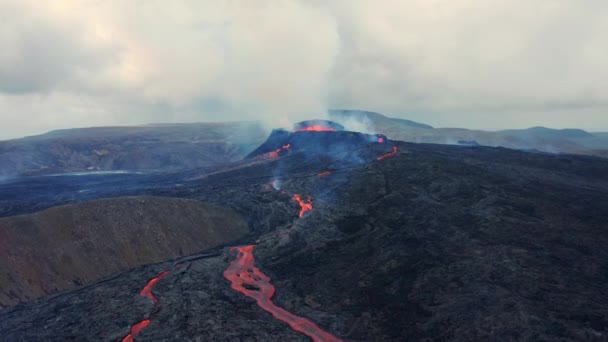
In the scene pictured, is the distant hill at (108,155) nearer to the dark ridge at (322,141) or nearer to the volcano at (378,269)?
the dark ridge at (322,141)

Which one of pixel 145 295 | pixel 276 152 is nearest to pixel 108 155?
pixel 276 152

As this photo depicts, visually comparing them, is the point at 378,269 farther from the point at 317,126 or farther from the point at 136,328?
the point at 317,126

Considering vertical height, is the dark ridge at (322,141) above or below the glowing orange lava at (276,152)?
above

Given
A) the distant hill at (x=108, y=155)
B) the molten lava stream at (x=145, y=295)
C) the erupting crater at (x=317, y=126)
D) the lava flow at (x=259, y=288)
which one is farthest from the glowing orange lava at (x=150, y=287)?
the distant hill at (x=108, y=155)

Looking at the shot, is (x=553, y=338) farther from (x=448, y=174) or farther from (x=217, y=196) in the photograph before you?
(x=217, y=196)

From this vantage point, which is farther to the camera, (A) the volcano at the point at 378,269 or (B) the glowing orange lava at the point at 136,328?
(A) the volcano at the point at 378,269

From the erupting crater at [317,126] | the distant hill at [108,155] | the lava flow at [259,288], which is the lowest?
the lava flow at [259,288]

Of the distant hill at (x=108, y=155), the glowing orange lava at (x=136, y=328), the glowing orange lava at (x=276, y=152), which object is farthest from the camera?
the distant hill at (x=108, y=155)
